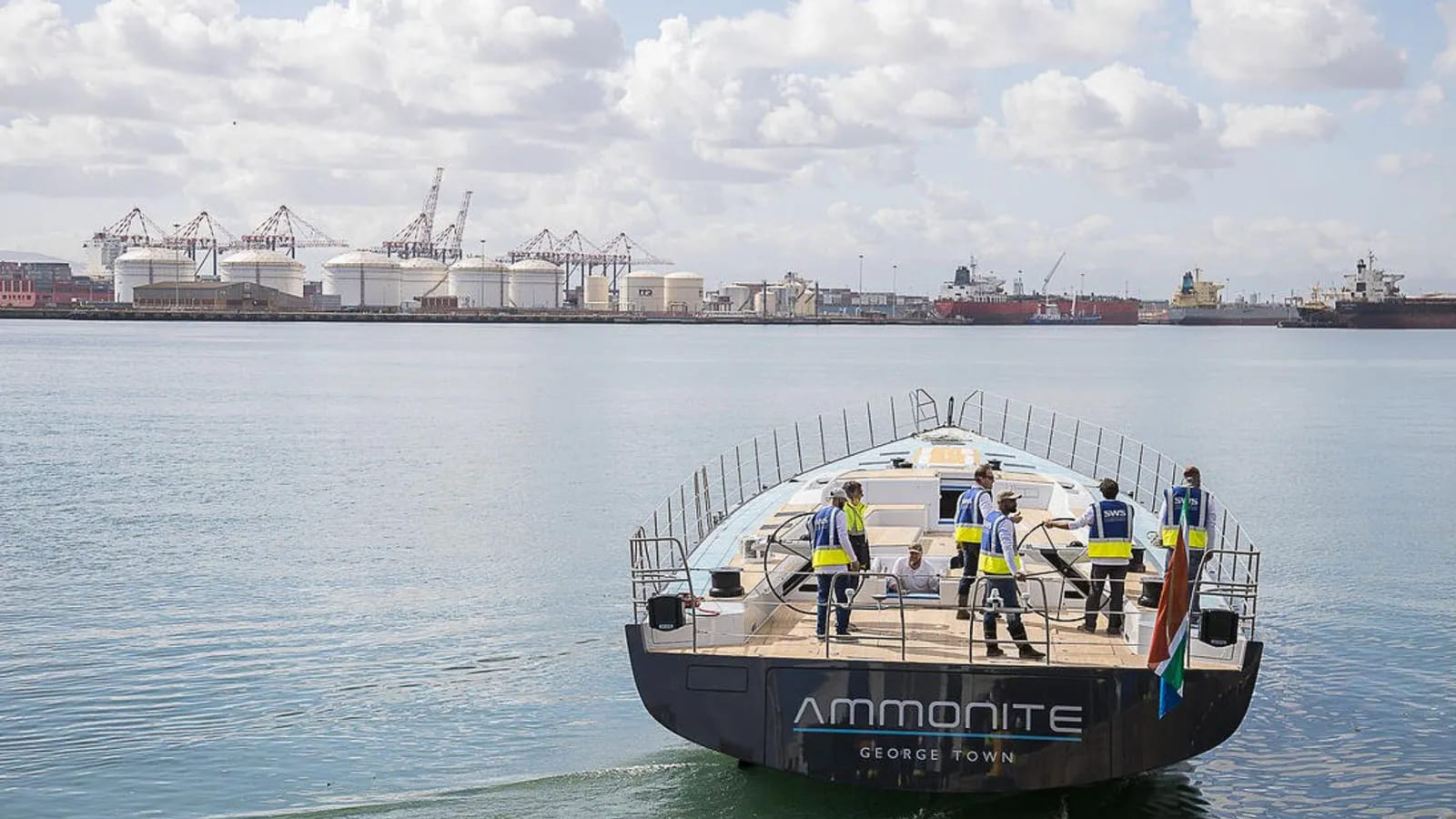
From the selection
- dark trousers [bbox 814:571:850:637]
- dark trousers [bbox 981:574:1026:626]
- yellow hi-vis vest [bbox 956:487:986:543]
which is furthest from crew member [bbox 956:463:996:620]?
dark trousers [bbox 814:571:850:637]

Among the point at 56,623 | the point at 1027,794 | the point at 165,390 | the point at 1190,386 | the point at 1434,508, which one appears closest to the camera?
the point at 1027,794

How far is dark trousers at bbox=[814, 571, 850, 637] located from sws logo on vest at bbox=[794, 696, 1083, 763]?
116 centimetres

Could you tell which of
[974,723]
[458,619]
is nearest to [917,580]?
[974,723]

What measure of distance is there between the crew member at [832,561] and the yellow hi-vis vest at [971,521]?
1.35m

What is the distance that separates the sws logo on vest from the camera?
11977 millimetres

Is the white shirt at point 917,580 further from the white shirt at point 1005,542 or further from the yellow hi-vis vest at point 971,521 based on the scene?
the white shirt at point 1005,542

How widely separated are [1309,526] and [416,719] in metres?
22.1

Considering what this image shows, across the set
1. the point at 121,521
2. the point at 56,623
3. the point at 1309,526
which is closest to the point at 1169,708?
the point at 56,623

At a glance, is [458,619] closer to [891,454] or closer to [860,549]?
[891,454]

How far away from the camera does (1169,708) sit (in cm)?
1197

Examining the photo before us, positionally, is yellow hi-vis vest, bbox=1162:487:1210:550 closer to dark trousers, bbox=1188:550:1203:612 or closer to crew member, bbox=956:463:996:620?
dark trousers, bbox=1188:550:1203:612

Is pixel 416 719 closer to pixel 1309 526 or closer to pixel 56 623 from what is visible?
pixel 56 623

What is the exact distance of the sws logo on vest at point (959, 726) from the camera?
39.3 feet

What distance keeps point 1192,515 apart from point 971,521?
2.31m
